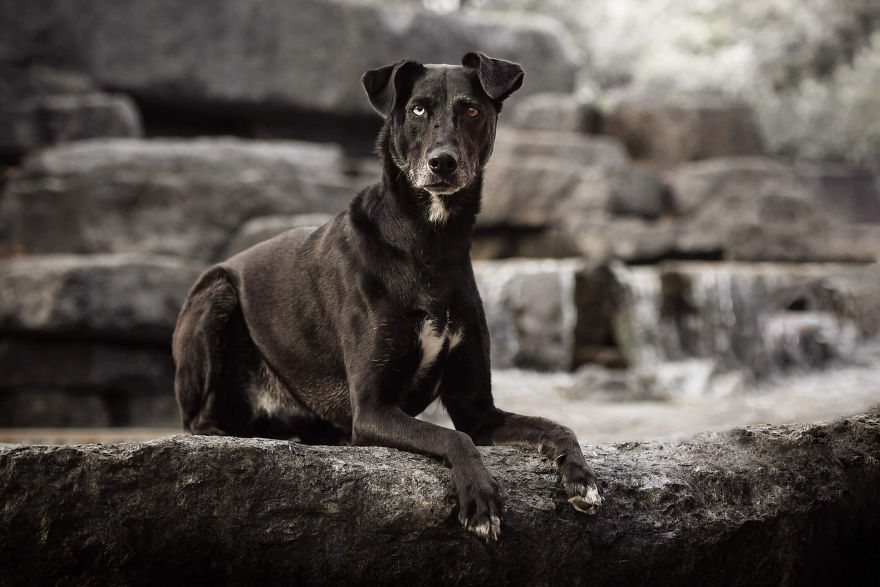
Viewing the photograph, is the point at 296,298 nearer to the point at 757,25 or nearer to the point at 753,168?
the point at 753,168

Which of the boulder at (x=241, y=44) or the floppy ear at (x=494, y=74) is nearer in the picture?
the floppy ear at (x=494, y=74)

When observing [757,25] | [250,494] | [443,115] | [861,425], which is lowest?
[250,494]

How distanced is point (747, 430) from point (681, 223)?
9.92m

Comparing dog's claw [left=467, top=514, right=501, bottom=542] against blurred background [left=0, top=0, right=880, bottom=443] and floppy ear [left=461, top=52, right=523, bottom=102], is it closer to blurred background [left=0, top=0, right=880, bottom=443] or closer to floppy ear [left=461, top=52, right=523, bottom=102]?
floppy ear [left=461, top=52, right=523, bottom=102]

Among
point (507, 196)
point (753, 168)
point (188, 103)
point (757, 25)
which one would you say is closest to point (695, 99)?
point (757, 25)

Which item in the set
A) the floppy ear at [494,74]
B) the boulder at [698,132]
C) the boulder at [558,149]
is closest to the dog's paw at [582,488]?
the floppy ear at [494,74]

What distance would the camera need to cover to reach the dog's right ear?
9.14 ft

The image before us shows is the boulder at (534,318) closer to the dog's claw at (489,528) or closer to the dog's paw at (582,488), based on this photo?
the dog's paw at (582,488)

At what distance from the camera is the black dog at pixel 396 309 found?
2.62m

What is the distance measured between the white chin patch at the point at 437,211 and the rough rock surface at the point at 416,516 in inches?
30.0

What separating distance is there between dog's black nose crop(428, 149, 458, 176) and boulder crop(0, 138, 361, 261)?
17.5ft

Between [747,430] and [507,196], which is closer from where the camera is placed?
[747,430]

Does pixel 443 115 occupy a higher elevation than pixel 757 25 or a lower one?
lower

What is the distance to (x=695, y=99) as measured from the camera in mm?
18656
